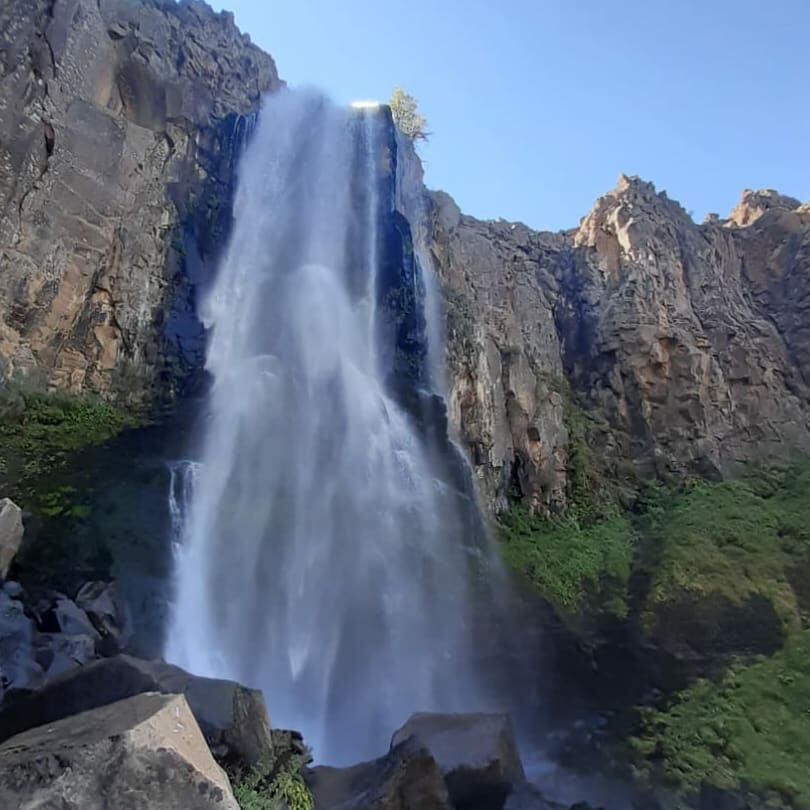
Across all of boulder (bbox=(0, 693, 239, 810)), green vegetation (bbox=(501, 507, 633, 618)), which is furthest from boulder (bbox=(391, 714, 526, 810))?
green vegetation (bbox=(501, 507, 633, 618))

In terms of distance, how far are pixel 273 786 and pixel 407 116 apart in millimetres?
38031

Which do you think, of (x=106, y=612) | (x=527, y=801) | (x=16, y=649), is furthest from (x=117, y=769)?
(x=106, y=612)

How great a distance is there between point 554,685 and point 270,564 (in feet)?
19.6

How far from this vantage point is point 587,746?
1165cm

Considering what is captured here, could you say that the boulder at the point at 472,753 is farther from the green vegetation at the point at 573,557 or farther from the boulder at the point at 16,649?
the green vegetation at the point at 573,557

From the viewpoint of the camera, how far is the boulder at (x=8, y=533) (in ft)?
32.3

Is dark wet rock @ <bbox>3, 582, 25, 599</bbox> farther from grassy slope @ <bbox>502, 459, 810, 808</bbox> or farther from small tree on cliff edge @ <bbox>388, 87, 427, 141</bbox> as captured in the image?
small tree on cliff edge @ <bbox>388, 87, 427, 141</bbox>

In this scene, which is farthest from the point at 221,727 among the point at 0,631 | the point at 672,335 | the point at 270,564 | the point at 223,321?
the point at 672,335

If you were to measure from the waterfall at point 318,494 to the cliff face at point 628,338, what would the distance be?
12.0 feet

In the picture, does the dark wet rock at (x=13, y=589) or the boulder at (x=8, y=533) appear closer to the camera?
the dark wet rock at (x=13, y=589)

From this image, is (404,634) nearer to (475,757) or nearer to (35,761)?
(475,757)

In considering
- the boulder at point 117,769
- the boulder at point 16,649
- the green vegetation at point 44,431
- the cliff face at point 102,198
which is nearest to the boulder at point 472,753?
the boulder at point 16,649

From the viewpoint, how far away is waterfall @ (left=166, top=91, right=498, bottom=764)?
12.0 m

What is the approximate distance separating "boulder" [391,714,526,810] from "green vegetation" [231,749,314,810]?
154 cm
